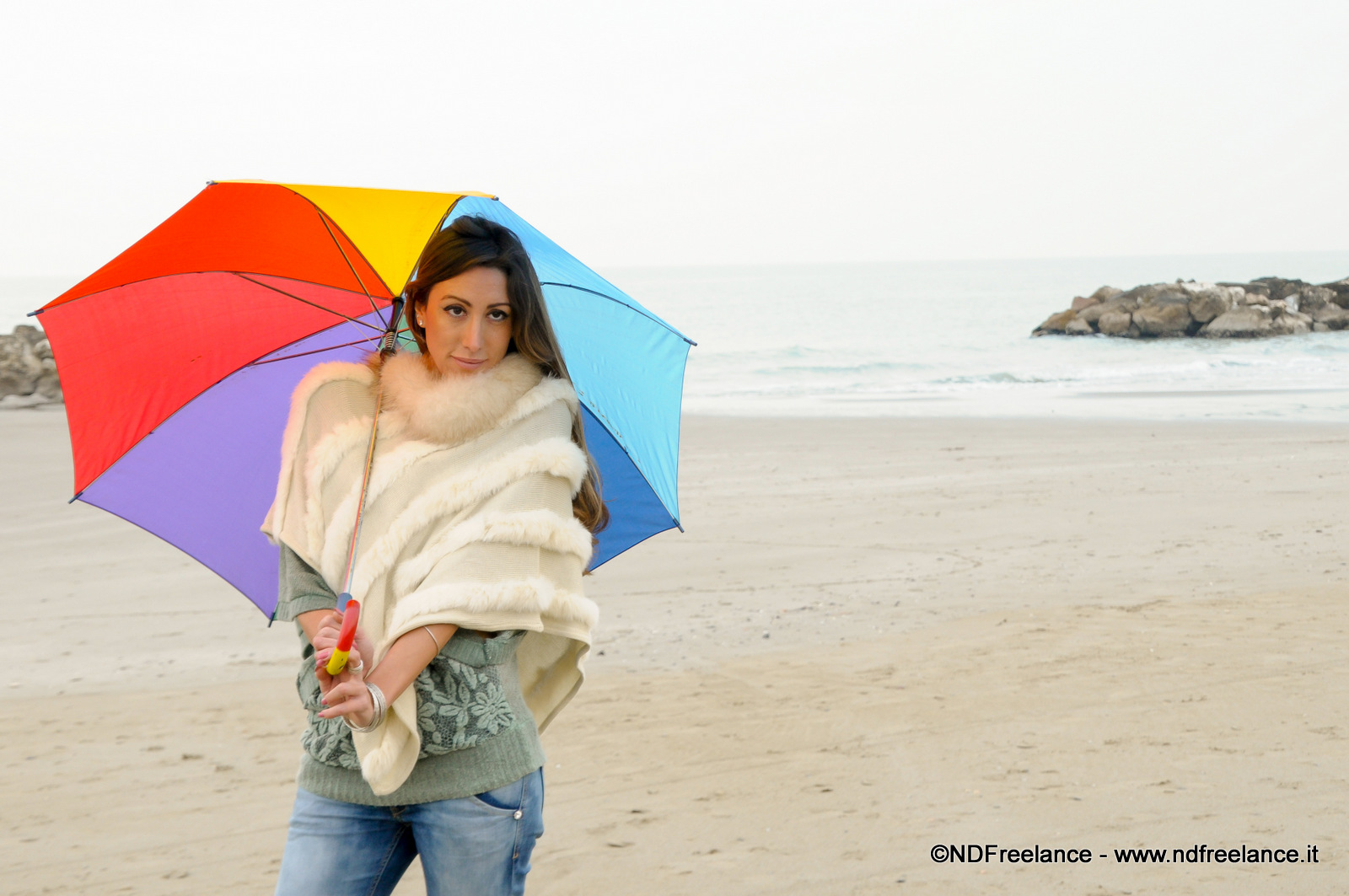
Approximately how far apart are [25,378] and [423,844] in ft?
59.0

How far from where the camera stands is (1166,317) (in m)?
37.9

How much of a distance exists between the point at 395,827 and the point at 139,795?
271 centimetres

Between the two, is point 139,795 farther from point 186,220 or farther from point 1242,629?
point 1242,629

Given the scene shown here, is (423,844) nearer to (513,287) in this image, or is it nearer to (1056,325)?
(513,287)

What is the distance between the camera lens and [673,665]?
546 cm

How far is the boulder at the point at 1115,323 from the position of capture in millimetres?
39031

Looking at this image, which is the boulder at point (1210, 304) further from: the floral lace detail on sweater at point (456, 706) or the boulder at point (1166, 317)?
the floral lace detail on sweater at point (456, 706)

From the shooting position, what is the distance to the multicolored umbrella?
2.14 metres

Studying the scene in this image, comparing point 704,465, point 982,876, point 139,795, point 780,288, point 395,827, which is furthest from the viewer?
point 780,288

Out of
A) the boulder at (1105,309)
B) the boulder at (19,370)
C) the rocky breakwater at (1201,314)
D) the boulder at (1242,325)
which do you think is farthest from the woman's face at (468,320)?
the boulder at (1105,309)

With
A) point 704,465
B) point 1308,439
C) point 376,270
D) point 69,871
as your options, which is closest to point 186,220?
point 376,270

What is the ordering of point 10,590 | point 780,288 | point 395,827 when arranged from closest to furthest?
point 395,827, point 10,590, point 780,288

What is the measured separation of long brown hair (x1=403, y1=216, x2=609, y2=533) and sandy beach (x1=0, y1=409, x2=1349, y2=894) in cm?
189

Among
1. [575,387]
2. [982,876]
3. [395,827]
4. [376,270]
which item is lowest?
[982,876]
